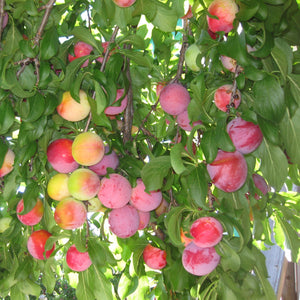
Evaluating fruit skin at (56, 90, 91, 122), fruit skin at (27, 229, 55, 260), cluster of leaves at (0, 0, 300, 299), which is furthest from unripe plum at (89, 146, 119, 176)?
fruit skin at (27, 229, 55, 260)

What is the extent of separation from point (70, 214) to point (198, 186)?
1.08ft

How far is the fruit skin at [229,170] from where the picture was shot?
0.69 meters

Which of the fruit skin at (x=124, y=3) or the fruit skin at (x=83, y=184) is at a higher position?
the fruit skin at (x=124, y=3)

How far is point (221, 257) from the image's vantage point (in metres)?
0.78

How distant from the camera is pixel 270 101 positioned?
23.0 inches

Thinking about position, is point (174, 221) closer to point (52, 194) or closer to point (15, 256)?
point (52, 194)

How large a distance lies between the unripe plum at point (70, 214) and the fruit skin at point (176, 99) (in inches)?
13.7

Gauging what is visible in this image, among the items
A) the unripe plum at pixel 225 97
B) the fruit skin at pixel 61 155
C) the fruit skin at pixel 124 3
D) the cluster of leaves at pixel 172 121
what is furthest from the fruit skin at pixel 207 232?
the fruit skin at pixel 124 3

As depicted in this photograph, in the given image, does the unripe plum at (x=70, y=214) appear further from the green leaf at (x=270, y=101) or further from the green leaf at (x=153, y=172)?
the green leaf at (x=270, y=101)

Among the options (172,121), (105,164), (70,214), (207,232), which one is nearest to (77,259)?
(70,214)

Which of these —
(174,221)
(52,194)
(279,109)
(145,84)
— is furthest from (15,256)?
(279,109)

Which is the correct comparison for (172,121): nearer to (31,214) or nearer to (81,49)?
(81,49)

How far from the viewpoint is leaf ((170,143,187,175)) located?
688 millimetres

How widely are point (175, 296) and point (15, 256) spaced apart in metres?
0.49
